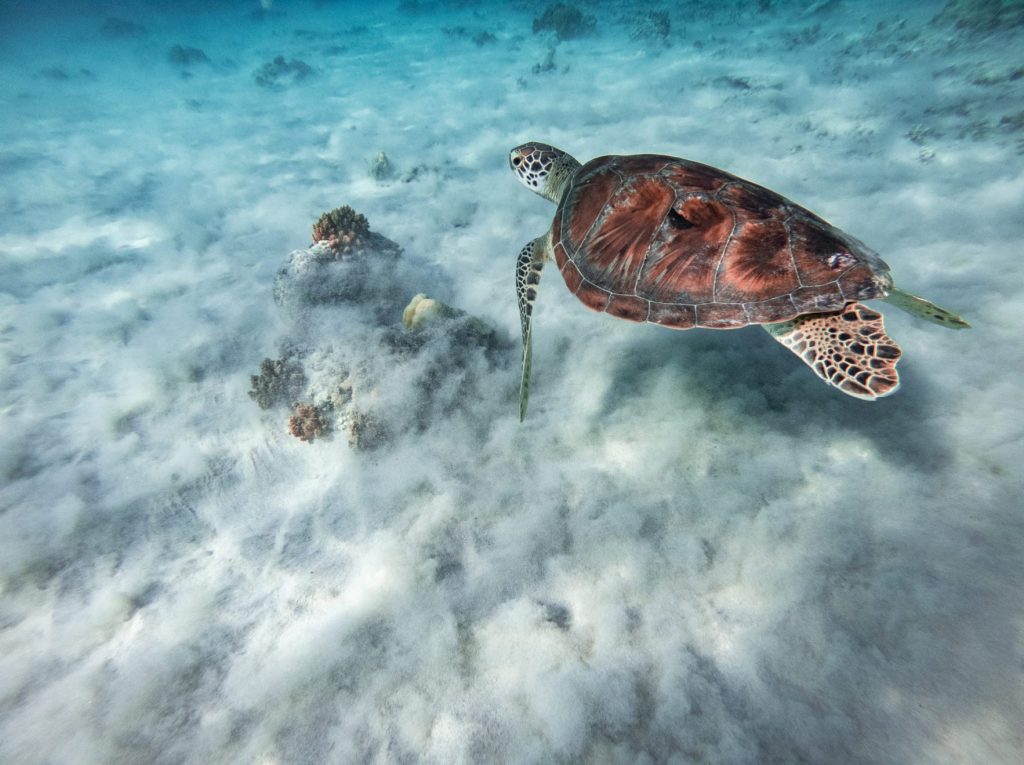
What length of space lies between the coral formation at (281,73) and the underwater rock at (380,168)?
12012mm

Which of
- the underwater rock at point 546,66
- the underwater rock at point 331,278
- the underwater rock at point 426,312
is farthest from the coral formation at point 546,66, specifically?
the underwater rock at point 426,312

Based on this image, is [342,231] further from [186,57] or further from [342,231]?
[186,57]

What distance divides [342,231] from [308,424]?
270 centimetres

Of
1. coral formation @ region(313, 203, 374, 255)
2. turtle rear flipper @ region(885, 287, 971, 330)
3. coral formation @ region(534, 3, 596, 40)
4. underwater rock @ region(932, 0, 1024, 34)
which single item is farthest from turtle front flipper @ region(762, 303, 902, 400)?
coral formation @ region(534, 3, 596, 40)

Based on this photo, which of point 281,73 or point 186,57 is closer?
point 281,73

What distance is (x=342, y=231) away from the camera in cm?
506

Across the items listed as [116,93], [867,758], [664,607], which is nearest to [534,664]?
[664,607]

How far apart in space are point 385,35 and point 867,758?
30.7m

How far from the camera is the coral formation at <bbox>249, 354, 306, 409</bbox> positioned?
13.1 feet

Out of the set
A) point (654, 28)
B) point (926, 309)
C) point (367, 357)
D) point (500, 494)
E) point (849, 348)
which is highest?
point (654, 28)

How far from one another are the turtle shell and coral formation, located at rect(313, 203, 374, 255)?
3.03m

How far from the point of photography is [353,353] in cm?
392

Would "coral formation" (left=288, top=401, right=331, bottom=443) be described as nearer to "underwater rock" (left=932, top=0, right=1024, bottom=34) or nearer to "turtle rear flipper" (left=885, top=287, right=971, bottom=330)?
"turtle rear flipper" (left=885, top=287, right=971, bottom=330)

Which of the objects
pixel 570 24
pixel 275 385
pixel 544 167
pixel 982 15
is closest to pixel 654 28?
pixel 570 24
